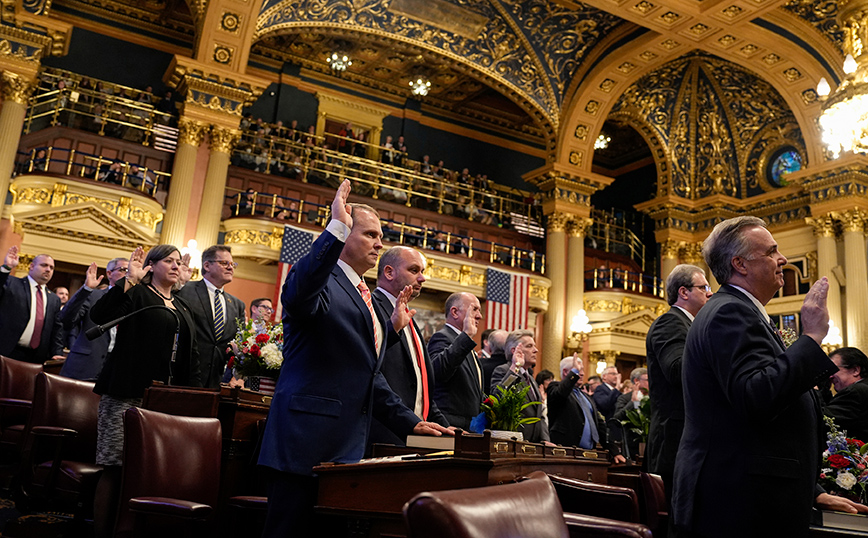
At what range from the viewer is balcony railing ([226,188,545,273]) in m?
11.9

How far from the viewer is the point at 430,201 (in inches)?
562

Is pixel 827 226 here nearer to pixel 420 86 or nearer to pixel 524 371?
pixel 420 86

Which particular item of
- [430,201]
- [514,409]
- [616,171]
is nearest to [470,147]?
[430,201]

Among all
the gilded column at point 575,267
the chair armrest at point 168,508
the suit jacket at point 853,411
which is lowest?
the chair armrest at point 168,508

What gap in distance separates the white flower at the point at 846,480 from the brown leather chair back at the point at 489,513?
69.0 inches

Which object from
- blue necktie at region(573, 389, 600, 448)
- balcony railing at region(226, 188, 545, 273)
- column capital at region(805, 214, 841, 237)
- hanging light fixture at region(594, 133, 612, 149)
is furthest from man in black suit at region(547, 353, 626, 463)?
hanging light fixture at region(594, 133, 612, 149)

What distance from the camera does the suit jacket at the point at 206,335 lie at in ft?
13.5

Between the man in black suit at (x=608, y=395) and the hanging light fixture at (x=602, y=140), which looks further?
the hanging light fixture at (x=602, y=140)

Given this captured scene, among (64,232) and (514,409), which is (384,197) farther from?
(514,409)

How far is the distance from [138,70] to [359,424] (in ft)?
43.2

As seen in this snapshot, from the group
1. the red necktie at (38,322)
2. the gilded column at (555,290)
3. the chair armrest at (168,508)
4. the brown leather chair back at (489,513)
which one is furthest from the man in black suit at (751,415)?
the gilded column at (555,290)

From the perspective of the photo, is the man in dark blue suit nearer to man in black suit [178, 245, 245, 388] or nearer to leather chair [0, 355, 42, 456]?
man in black suit [178, 245, 245, 388]

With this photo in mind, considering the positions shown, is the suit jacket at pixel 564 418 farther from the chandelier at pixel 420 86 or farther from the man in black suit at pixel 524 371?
the chandelier at pixel 420 86

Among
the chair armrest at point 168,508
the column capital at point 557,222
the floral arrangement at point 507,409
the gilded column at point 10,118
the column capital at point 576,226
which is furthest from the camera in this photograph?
the column capital at point 576,226
